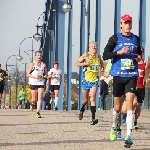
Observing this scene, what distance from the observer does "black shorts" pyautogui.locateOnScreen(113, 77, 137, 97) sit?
796 cm

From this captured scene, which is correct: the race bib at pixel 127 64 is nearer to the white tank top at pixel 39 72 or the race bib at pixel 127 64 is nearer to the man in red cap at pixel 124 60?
the man in red cap at pixel 124 60

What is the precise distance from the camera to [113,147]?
7434 mm

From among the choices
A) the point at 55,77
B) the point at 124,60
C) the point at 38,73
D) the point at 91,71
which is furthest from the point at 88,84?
the point at 55,77

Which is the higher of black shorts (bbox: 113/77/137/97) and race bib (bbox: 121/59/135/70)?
race bib (bbox: 121/59/135/70)

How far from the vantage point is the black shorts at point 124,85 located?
26.1ft

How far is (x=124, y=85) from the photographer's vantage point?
8133 millimetres

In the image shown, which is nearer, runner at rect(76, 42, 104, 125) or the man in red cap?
the man in red cap

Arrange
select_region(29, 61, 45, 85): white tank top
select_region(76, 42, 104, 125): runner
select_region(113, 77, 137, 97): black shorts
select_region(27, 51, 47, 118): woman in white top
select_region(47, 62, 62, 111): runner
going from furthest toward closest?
select_region(47, 62, 62, 111): runner → select_region(29, 61, 45, 85): white tank top → select_region(27, 51, 47, 118): woman in white top → select_region(76, 42, 104, 125): runner → select_region(113, 77, 137, 97): black shorts

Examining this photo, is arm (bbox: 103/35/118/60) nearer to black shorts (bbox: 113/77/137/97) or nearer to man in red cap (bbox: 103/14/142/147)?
man in red cap (bbox: 103/14/142/147)

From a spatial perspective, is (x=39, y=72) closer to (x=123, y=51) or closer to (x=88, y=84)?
(x=88, y=84)

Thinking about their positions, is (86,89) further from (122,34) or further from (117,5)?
(117,5)

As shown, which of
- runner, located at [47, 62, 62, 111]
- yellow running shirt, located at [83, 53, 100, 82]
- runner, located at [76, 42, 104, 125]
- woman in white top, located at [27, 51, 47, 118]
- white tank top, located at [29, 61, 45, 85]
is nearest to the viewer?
runner, located at [76, 42, 104, 125]

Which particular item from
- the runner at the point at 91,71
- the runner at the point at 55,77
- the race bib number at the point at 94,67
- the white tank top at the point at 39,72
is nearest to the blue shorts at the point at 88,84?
the runner at the point at 91,71

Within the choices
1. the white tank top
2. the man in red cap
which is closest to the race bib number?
the white tank top
